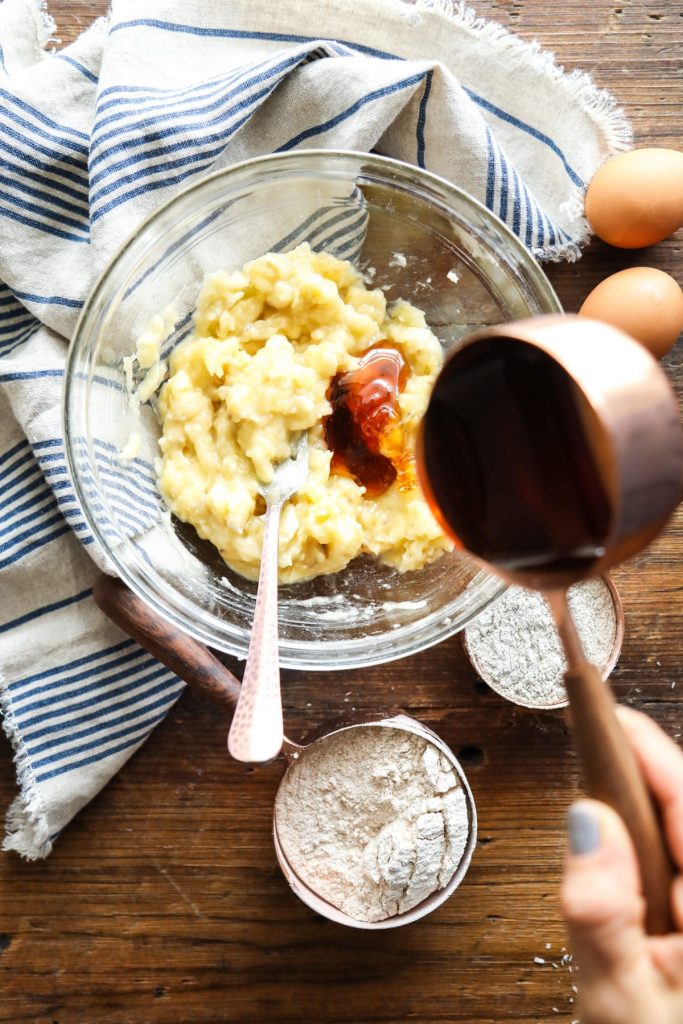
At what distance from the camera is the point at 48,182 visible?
1.92 meters

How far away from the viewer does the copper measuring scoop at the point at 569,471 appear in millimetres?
1170

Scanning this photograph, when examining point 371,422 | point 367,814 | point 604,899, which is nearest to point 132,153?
point 371,422

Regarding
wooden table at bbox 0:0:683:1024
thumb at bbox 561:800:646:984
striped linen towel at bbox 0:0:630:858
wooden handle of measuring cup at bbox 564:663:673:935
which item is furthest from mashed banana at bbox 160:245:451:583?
thumb at bbox 561:800:646:984

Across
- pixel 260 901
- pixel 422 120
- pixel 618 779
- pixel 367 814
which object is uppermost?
pixel 422 120

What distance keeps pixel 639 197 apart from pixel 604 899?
1.47 meters

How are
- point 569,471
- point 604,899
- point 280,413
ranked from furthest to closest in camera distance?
point 280,413, point 569,471, point 604,899

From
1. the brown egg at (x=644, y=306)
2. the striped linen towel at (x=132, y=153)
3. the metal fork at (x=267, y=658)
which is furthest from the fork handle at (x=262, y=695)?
the brown egg at (x=644, y=306)

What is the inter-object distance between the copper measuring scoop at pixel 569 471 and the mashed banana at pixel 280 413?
34 cm

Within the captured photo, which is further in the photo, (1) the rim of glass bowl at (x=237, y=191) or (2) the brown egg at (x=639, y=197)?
(2) the brown egg at (x=639, y=197)

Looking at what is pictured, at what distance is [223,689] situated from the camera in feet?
6.03

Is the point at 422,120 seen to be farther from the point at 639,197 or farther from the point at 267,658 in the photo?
the point at 267,658

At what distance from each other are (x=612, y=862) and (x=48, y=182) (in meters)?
1.74

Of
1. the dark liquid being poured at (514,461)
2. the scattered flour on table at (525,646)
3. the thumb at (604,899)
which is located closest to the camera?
the thumb at (604,899)

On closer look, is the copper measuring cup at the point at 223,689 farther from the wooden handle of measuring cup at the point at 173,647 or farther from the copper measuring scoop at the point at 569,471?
the copper measuring scoop at the point at 569,471
